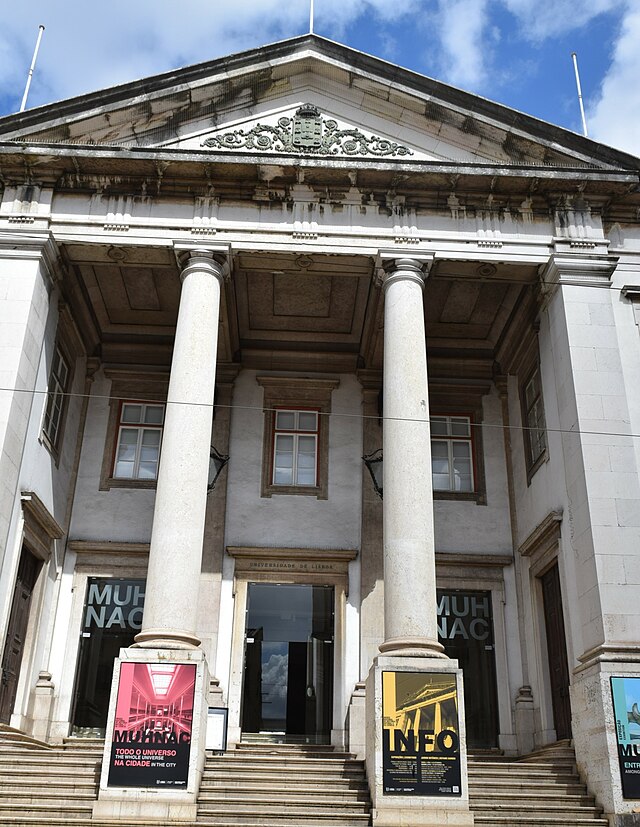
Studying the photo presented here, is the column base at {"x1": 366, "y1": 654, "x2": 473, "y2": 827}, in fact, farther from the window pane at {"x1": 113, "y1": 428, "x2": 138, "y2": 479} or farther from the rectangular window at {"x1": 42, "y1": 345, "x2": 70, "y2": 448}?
the window pane at {"x1": 113, "y1": 428, "x2": 138, "y2": 479}

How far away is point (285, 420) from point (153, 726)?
26.5 ft

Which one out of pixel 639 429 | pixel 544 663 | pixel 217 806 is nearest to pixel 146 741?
pixel 217 806

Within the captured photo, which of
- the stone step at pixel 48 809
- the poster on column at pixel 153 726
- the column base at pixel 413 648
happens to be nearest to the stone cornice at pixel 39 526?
the poster on column at pixel 153 726

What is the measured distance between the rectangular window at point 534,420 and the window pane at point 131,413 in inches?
305

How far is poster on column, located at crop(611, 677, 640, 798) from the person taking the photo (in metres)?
10.3

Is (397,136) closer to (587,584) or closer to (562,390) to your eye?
(562,390)

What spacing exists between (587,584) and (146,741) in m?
6.38

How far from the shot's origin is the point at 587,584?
39.6ft

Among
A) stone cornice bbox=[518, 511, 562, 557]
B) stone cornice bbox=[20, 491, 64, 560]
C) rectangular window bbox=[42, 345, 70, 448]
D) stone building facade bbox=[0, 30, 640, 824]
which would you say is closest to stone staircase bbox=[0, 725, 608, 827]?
stone building facade bbox=[0, 30, 640, 824]

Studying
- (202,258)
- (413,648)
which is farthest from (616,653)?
(202,258)

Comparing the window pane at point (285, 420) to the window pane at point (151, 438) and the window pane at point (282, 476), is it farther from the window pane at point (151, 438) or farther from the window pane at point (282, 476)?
the window pane at point (151, 438)

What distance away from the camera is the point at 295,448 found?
1723cm

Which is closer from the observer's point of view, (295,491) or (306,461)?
(295,491)

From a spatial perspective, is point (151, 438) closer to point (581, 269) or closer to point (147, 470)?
point (147, 470)
